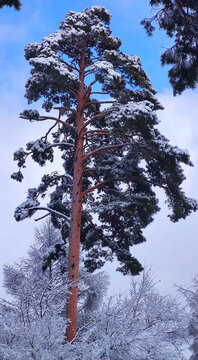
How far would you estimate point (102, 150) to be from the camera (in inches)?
489

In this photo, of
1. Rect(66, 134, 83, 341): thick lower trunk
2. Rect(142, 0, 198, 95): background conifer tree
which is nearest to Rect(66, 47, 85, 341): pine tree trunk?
Rect(66, 134, 83, 341): thick lower trunk

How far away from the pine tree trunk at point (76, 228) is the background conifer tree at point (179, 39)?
3.53 metres

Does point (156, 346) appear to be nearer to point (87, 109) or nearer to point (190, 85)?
point (190, 85)

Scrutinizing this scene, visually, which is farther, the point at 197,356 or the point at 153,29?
the point at 197,356

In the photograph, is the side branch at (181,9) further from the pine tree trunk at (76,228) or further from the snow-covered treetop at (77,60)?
the pine tree trunk at (76,228)

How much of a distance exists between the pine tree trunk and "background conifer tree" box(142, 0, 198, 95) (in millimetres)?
3525

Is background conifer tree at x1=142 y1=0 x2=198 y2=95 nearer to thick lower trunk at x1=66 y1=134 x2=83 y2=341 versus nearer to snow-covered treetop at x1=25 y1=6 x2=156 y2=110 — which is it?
snow-covered treetop at x1=25 y1=6 x2=156 y2=110

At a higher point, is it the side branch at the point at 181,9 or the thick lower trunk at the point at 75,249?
the side branch at the point at 181,9

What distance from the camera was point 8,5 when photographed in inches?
311

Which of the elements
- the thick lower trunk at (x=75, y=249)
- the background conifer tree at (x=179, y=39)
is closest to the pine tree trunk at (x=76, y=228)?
the thick lower trunk at (x=75, y=249)

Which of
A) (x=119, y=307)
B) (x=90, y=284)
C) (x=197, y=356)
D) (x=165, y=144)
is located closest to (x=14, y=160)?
(x=165, y=144)

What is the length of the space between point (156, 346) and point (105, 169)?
6290 mm

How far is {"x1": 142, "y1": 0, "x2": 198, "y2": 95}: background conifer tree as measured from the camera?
29.4ft

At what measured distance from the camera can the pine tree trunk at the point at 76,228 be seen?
9312mm
